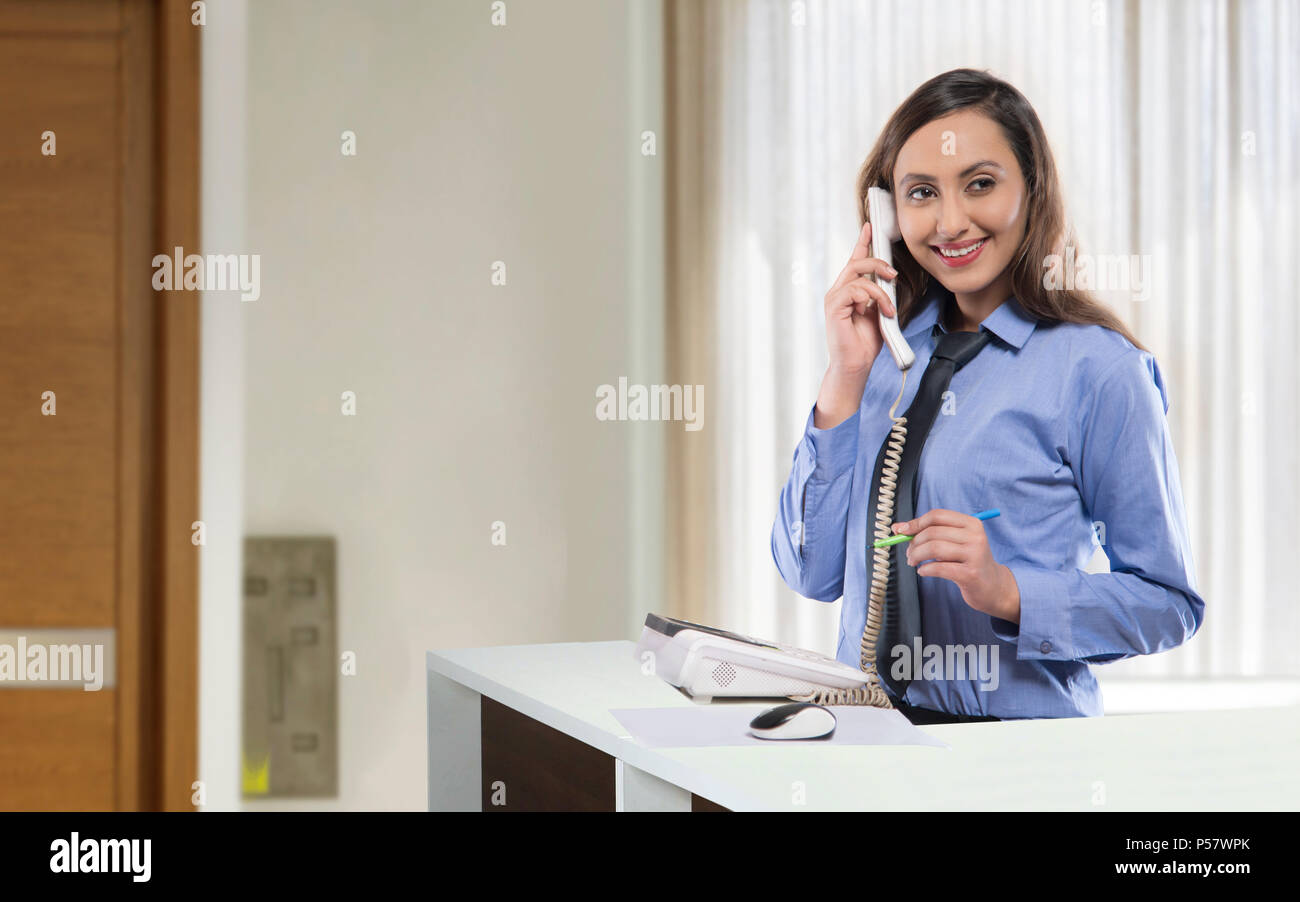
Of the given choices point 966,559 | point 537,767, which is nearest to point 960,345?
point 966,559

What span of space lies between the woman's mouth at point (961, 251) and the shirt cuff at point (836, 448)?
0.34 meters

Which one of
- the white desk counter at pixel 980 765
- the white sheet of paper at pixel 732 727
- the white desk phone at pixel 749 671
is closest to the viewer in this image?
the white desk counter at pixel 980 765

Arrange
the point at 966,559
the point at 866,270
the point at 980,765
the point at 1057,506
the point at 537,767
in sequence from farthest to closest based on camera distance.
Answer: the point at 866,270
the point at 1057,506
the point at 966,559
the point at 537,767
the point at 980,765

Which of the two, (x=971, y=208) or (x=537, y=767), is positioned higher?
(x=971, y=208)

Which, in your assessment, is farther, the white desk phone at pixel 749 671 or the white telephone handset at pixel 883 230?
the white telephone handset at pixel 883 230

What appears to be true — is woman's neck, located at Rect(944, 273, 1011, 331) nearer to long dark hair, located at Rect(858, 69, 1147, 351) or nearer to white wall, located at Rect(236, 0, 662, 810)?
long dark hair, located at Rect(858, 69, 1147, 351)

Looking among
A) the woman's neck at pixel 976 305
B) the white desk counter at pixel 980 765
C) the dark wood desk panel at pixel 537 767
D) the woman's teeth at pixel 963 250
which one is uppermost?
the woman's teeth at pixel 963 250

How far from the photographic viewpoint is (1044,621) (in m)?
1.66

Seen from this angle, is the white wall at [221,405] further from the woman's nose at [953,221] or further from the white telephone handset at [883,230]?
the woman's nose at [953,221]

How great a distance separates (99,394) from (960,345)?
1.93 m

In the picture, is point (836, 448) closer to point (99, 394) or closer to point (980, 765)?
point (980, 765)

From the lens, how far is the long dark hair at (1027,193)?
1863mm

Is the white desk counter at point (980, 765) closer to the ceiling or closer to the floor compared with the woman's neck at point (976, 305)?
closer to the floor

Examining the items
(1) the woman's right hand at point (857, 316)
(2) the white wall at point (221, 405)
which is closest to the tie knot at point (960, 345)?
(1) the woman's right hand at point (857, 316)
